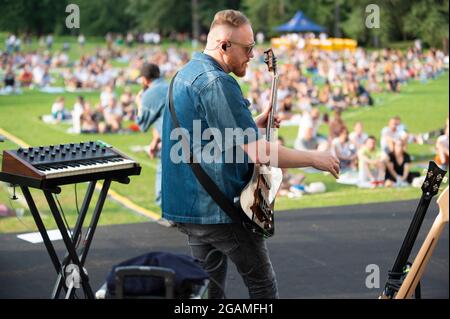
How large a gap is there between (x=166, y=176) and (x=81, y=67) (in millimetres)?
29076

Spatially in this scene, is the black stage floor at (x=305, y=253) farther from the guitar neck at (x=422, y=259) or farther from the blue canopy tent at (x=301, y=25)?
the blue canopy tent at (x=301, y=25)

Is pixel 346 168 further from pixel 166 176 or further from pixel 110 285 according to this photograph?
pixel 110 285

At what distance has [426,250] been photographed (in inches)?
166

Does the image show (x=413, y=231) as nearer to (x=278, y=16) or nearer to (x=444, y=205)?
(x=444, y=205)

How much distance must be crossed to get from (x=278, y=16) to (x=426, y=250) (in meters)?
41.4

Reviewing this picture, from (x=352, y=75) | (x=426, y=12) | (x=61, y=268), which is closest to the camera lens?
(x=61, y=268)

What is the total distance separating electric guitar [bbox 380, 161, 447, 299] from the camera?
466cm

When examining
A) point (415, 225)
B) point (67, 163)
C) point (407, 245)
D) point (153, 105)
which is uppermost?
point (67, 163)

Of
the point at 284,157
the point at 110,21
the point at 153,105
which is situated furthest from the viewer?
the point at 110,21

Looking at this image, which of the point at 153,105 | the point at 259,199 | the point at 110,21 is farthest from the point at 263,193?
the point at 110,21

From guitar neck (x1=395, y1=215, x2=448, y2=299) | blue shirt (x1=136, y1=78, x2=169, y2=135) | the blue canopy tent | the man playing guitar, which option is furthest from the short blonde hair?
the blue canopy tent
